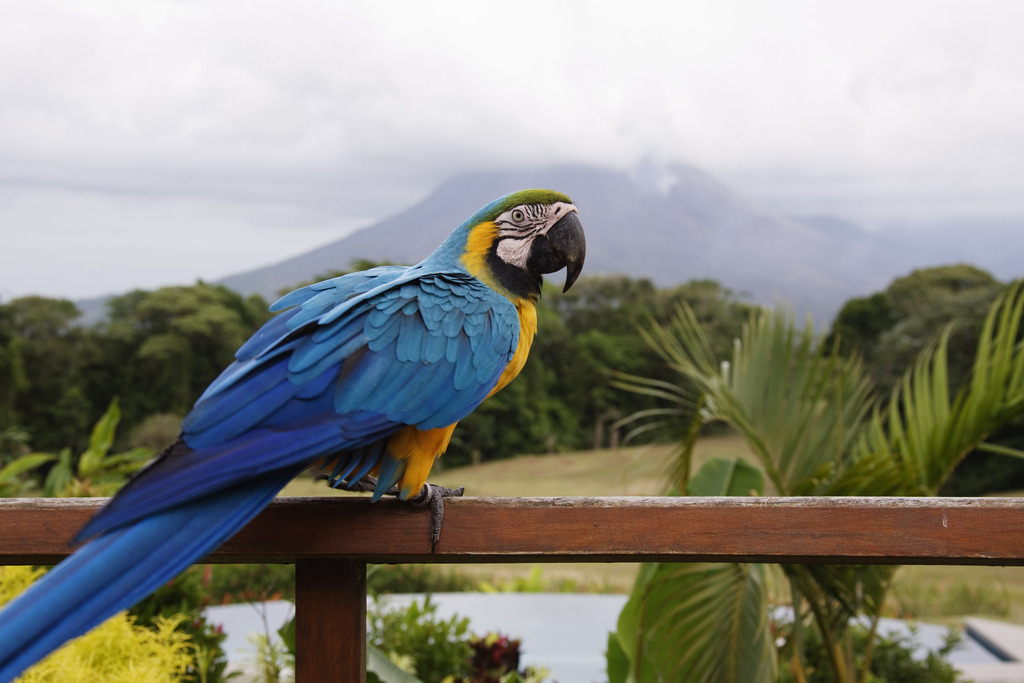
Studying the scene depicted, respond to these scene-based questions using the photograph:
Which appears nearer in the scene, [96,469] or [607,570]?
[96,469]

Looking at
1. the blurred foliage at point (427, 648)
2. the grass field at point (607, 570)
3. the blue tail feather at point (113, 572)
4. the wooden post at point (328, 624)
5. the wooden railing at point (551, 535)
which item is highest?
the blue tail feather at point (113, 572)

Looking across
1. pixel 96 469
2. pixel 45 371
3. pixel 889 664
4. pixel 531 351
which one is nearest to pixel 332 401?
pixel 96 469

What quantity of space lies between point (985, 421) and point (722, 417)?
0.80m

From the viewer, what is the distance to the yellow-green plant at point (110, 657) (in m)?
1.78

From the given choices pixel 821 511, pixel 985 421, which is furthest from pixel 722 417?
pixel 821 511

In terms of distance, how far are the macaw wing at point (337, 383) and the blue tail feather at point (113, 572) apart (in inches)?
0.8

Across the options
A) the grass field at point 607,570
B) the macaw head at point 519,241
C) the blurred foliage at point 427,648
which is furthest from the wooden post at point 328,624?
the grass field at point 607,570

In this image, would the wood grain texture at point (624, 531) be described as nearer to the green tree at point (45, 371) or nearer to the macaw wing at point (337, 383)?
the macaw wing at point (337, 383)

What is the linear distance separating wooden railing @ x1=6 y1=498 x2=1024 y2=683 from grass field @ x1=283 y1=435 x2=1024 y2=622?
478cm

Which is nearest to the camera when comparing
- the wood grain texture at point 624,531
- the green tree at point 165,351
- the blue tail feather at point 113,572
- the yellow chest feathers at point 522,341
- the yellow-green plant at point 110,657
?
the blue tail feather at point 113,572

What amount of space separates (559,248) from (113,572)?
3.00 feet

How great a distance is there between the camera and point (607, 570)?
713 cm

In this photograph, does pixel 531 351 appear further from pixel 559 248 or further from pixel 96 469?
pixel 559 248

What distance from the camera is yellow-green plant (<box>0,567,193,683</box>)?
178cm
